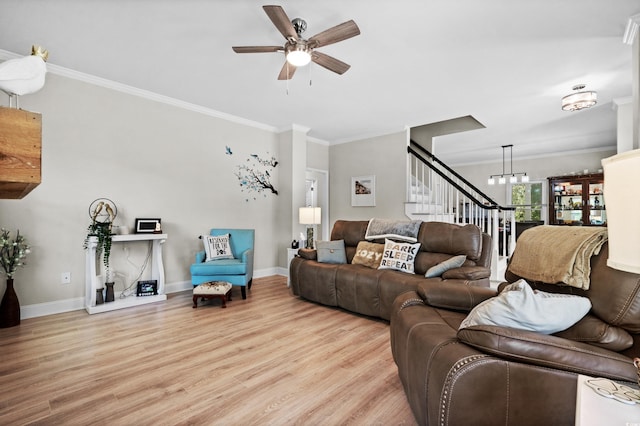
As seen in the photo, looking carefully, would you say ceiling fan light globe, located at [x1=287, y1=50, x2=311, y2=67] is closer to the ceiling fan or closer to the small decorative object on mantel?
the ceiling fan

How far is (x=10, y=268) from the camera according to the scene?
117 inches

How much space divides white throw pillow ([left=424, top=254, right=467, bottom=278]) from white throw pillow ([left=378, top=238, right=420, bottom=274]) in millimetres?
312

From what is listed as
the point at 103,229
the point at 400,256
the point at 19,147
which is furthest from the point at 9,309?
the point at 400,256

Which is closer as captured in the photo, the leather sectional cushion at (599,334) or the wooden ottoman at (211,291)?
the leather sectional cushion at (599,334)

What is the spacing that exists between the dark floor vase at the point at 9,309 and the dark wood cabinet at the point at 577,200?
9273 millimetres

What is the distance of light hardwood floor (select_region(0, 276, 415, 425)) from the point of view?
67.2 inches

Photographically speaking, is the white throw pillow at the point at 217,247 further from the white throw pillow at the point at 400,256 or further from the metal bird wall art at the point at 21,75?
the metal bird wall art at the point at 21,75

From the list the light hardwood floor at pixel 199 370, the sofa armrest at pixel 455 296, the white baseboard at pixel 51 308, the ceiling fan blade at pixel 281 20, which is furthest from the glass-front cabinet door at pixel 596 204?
the white baseboard at pixel 51 308

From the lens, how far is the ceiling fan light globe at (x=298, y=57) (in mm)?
2470

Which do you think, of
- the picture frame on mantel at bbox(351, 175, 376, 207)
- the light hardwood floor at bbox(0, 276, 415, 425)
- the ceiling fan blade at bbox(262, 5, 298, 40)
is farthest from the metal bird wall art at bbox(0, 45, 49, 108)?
the picture frame on mantel at bbox(351, 175, 376, 207)

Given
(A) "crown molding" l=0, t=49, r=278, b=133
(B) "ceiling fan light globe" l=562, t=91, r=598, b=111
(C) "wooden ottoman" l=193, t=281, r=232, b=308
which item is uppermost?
(A) "crown molding" l=0, t=49, r=278, b=133

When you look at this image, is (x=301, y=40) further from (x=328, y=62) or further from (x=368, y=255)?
(x=368, y=255)

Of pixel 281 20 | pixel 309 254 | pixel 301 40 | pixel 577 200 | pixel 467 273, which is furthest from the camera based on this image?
pixel 577 200

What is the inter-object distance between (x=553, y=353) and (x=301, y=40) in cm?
252
